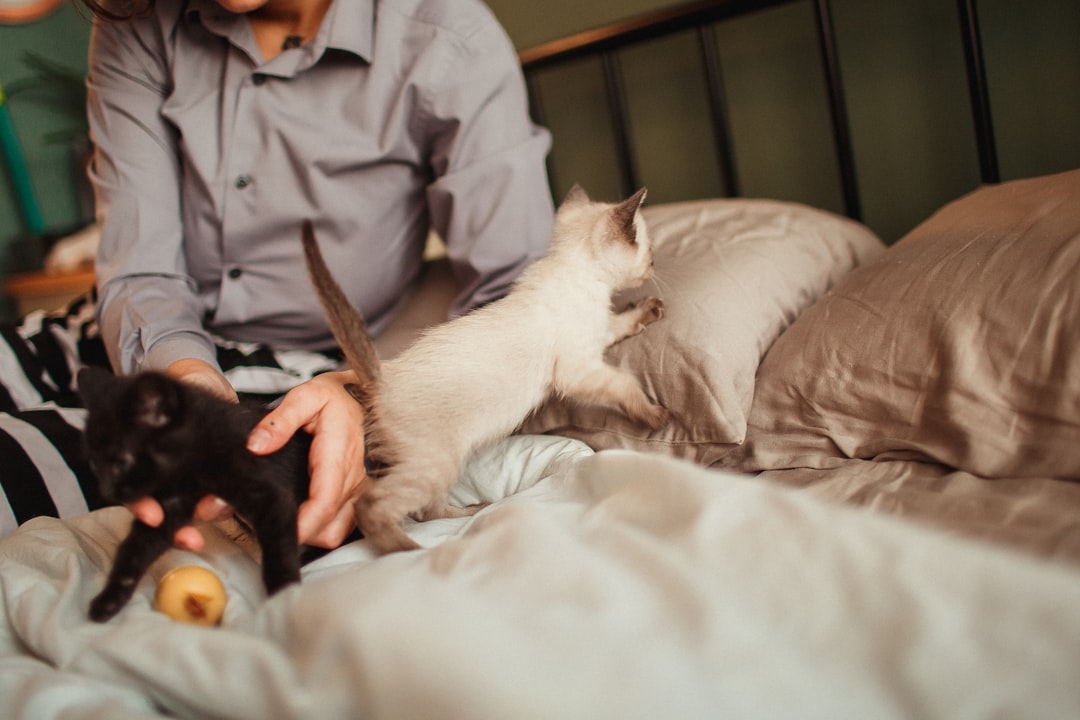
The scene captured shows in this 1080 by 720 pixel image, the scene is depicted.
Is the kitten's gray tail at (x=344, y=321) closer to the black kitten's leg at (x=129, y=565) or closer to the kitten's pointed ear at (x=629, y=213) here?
the black kitten's leg at (x=129, y=565)

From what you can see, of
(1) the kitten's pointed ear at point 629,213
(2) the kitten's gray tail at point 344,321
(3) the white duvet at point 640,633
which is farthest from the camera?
(1) the kitten's pointed ear at point 629,213

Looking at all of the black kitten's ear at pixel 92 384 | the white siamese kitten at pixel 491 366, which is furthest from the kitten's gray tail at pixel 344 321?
the black kitten's ear at pixel 92 384

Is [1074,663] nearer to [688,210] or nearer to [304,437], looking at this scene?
[304,437]

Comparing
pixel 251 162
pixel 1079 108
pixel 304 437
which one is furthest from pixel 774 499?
pixel 1079 108

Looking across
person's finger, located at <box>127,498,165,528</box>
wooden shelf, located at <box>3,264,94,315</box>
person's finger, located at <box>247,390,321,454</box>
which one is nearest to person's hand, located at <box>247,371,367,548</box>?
person's finger, located at <box>247,390,321,454</box>

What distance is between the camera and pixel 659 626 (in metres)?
0.55

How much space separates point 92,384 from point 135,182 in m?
0.67

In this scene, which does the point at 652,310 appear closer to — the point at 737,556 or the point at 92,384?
the point at 737,556

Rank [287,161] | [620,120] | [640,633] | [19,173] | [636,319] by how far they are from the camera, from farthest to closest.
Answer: [19,173] → [620,120] → [287,161] → [636,319] → [640,633]

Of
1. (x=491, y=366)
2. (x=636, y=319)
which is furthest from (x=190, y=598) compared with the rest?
(x=636, y=319)

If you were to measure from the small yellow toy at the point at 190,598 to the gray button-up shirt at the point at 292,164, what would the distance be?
0.52 m

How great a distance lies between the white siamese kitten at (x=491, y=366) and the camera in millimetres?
963

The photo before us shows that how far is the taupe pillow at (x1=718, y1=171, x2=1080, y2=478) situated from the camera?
805 millimetres

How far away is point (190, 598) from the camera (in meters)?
0.73
